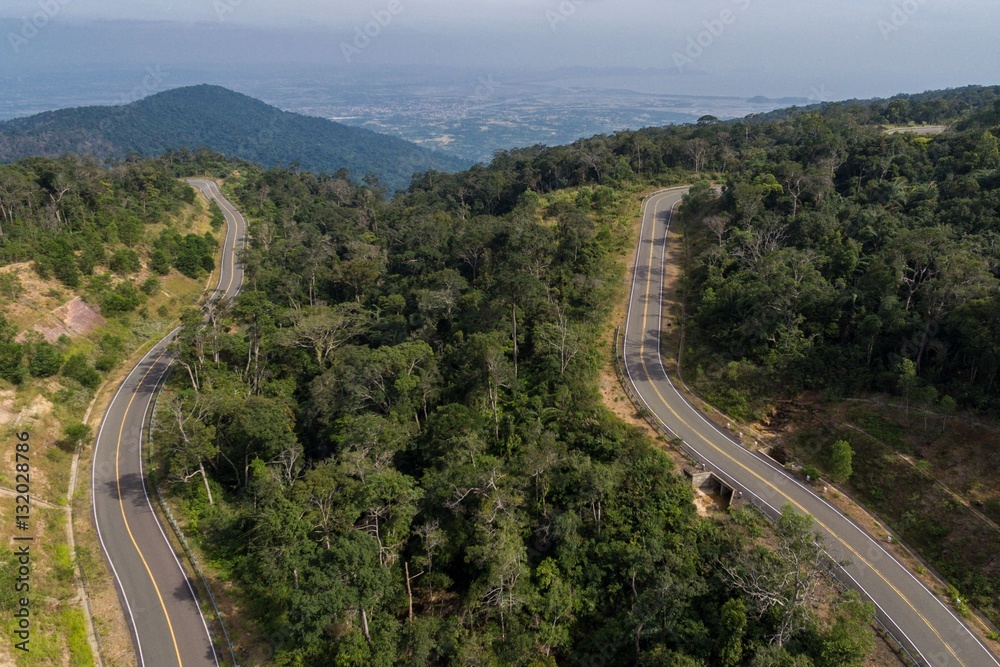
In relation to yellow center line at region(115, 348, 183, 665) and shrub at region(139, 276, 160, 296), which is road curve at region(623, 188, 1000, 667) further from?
shrub at region(139, 276, 160, 296)

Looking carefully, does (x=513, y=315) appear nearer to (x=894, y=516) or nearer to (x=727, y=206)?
(x=894, y=516)

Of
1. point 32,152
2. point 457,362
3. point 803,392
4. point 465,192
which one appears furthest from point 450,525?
point 32,152

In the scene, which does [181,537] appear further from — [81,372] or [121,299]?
[121,299]

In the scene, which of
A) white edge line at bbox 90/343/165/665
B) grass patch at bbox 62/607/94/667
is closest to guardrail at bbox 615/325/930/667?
white edge line at bbox 90/343/165/665

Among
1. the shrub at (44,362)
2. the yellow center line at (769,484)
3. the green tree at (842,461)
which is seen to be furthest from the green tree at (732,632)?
the shrub at (44,362)

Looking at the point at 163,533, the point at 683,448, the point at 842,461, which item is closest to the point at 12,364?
the point at 163,533

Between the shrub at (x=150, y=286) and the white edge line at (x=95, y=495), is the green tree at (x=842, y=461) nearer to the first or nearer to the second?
the white edge line at (x=95, y=495)
